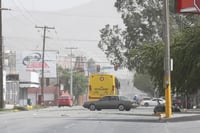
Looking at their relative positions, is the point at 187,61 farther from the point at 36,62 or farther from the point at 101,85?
the point at 36,62

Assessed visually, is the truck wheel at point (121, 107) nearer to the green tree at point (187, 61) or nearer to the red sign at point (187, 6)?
the green tree at point (187, 61)

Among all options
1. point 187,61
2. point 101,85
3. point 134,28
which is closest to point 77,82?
point 134,28

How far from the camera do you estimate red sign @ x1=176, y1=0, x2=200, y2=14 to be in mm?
29781

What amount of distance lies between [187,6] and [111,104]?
30.5m

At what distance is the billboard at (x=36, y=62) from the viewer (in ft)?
402

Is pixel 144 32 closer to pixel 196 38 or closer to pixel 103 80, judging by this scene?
pixel 103 80

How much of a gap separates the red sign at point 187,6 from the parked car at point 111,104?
98.5 ft

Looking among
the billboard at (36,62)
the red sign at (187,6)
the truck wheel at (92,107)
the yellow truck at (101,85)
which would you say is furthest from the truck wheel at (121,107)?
the billboard at (36,62)

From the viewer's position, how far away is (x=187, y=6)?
3016 centimetres

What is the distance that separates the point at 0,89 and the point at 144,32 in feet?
76.3

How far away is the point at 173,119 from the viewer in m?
37.3

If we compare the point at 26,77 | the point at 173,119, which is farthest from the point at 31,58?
the point at 173,119

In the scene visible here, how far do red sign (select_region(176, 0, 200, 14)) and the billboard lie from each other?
92.3 meters

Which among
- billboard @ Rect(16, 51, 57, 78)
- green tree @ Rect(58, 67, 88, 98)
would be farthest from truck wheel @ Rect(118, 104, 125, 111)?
green tree @ Rect(58, 67, 88, 98)
